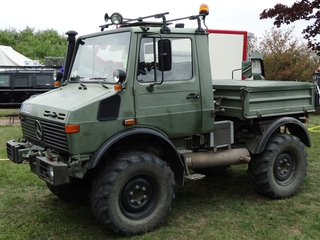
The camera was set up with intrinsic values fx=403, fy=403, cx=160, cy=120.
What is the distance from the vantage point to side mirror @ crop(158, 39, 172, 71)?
14.7 feet

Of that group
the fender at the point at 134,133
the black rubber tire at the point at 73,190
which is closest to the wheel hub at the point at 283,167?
the fender at the point at 134,133

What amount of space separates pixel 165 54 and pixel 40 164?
1.85m

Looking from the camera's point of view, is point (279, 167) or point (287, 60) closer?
point (279, 167)

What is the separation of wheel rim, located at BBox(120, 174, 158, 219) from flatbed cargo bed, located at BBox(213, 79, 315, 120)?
1622 millimetres

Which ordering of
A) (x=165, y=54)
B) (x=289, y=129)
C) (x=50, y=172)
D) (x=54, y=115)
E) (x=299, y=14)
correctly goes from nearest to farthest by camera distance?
1. (x=50, y=172)
2. (x=54, y=115)
3. (x=165, y=54)
4. (x=289, y=129)
5. (x=299, y=14)

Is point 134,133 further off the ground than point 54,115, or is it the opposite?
point 54,115

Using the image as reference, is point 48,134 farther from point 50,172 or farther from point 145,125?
point 145,125

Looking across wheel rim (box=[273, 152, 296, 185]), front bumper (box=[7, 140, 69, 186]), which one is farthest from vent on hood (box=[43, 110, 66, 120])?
wheel rim (box=[273, 152, 296, 185])

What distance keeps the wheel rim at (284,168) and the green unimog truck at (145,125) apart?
1 cm

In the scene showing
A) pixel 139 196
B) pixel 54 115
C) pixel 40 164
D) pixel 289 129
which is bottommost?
pixel 139 196

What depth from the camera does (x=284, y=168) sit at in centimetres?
581

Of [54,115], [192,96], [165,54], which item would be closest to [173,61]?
[165,54]

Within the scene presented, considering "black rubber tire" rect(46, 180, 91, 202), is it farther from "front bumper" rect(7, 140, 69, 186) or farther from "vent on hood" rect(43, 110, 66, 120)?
"vent on hood" rect(43, 110, 66, 120)

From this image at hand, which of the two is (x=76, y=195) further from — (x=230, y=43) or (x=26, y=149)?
(x=230, y=43)
